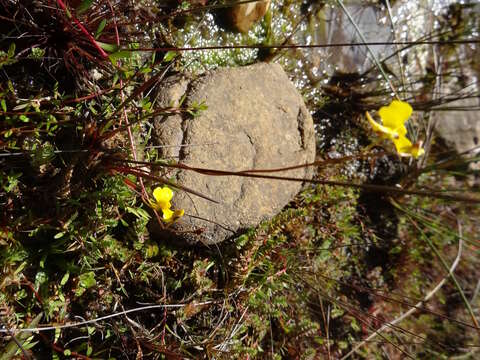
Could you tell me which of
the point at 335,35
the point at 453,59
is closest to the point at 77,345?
the point at 335,35

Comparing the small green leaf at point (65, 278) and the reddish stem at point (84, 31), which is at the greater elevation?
the reddish stem at point (84, 31)

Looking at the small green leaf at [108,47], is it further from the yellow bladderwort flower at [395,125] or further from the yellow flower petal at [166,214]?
the yellow bladderwort flower at [395,125]

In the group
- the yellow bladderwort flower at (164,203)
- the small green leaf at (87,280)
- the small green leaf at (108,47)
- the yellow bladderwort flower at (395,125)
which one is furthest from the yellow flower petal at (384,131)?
the small green leaf at (87,280)

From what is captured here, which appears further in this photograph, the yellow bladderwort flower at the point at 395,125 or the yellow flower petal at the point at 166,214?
the yellow flower petal at the point at 166,214

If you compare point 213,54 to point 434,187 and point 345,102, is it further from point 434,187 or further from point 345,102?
point 434,187

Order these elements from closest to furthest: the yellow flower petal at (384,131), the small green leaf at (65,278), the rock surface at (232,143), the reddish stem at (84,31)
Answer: the yellow flower petal at (384,131) → the reddish stem at (84,31) → the small green leaf at (65,278) → the rock surface at (232,143)

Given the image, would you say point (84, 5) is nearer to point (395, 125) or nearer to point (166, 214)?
point (166, 214)

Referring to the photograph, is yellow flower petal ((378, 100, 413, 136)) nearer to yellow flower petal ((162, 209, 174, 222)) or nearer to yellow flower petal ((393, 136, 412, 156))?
yellow flower petal ((393, 136, 412, 156))
